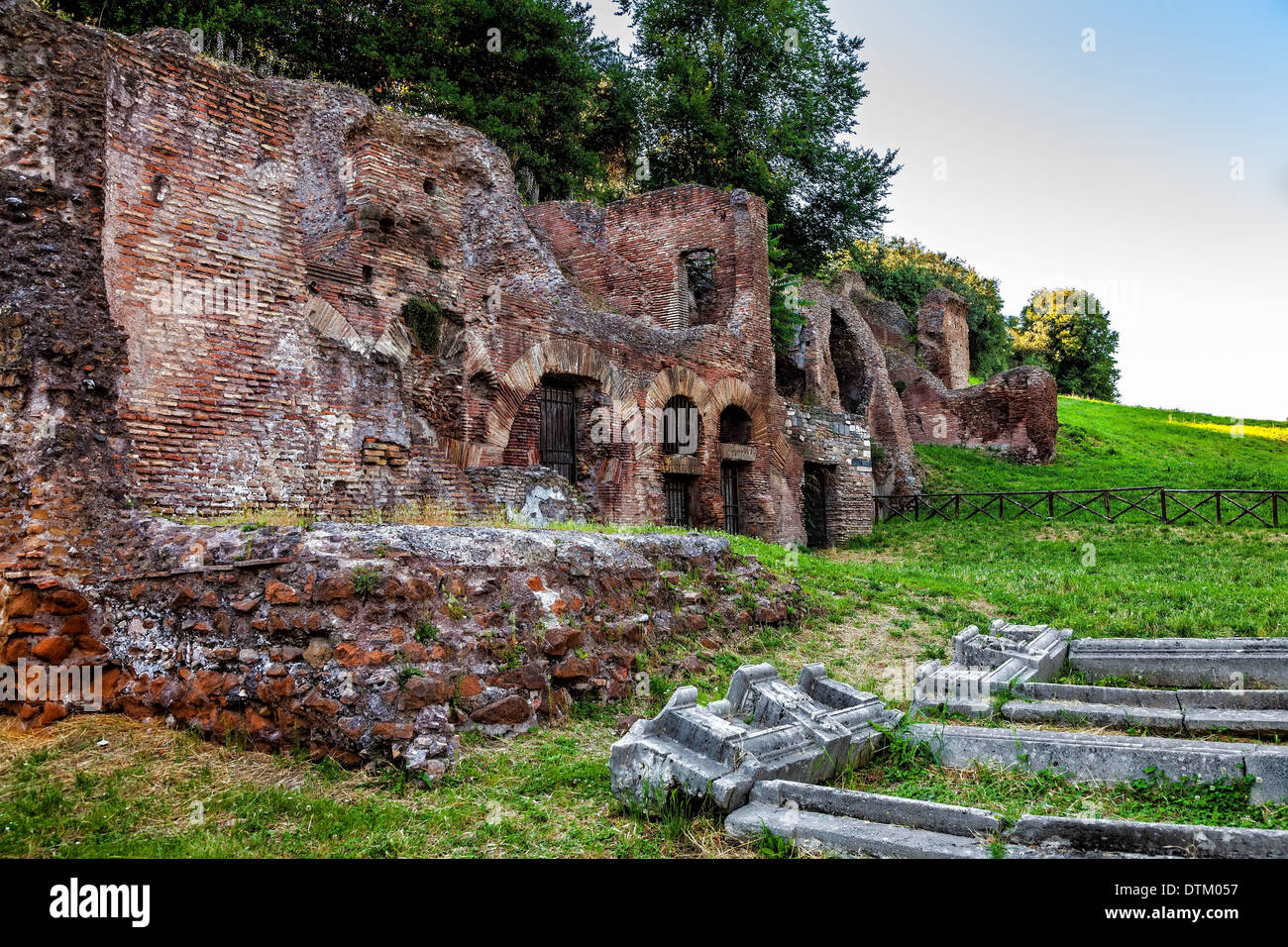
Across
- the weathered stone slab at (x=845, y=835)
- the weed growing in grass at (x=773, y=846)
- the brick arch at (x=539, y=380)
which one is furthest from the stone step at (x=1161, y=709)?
the brick arch at (x=539, y=380)

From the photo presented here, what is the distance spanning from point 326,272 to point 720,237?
1073cm

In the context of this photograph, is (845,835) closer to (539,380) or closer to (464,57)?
(539,380)

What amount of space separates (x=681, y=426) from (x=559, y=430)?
3105 mm

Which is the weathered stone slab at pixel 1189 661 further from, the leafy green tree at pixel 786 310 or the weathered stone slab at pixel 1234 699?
the leafy green tree at pixel 786 310

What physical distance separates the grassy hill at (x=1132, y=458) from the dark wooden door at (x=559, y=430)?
1273 centimetres

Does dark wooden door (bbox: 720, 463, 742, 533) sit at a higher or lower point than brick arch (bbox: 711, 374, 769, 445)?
lower

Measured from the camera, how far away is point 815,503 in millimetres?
20938

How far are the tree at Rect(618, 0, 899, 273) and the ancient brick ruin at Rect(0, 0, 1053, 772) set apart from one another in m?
11.7

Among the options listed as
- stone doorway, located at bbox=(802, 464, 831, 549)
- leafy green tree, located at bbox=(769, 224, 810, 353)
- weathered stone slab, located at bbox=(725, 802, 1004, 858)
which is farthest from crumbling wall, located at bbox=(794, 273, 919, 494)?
weathered stone slab, located at bbox=(725, 802, 1004, 858)

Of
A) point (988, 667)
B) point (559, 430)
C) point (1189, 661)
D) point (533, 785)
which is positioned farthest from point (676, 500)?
point (533, 785)

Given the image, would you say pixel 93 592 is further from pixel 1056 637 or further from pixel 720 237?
pixel 720 237

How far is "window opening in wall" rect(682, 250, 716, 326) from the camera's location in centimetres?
1969

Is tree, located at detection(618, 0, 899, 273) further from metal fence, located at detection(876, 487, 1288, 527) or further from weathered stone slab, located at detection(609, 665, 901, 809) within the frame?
weathered stone slab, located at detection(609, 665, 901, 809)

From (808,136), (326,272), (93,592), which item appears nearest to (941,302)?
(808,136)
